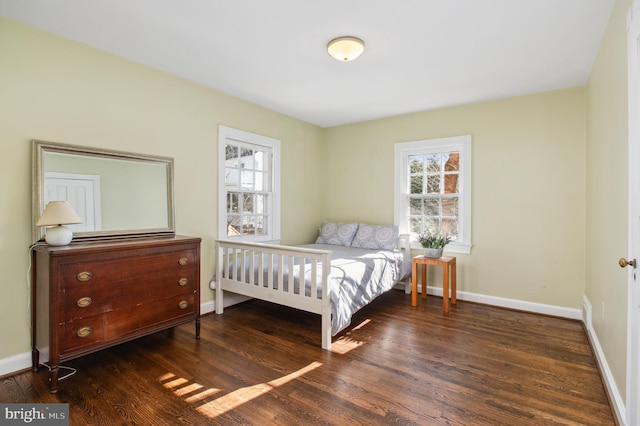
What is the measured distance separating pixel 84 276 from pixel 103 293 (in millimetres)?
175

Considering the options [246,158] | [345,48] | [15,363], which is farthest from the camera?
[246,158]

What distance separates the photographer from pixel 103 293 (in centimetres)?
221

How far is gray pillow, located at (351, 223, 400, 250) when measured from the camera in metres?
4.12

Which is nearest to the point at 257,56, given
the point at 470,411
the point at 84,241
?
the point at 84,241

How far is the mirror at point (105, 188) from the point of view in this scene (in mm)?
2305

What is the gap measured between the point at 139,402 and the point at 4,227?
1.47m

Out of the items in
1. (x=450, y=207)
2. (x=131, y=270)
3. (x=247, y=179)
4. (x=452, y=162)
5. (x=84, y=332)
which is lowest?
(x=84, y=332)

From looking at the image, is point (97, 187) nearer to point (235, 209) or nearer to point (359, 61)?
point (235, 209)

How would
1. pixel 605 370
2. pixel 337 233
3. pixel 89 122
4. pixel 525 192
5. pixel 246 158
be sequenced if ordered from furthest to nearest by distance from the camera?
1. pixel 337 233
2. pixel 246 158
3. pixel 525 192
4. pixel 89 122
5. pixel 605 370

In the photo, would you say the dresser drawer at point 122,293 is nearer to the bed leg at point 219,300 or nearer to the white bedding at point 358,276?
the bed leg at point 219,300

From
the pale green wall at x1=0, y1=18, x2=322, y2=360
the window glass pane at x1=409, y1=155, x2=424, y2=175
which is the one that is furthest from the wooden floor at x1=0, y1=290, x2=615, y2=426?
the window glass pane at x1=409, y1=155, x2=424, y2=175

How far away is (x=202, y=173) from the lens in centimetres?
334

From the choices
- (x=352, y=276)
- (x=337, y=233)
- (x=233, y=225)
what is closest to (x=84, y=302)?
(x=233, y=225)

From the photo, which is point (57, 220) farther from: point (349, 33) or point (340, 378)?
point (349, 33)
